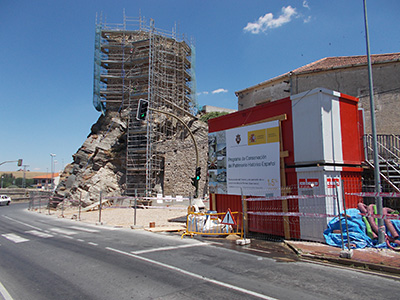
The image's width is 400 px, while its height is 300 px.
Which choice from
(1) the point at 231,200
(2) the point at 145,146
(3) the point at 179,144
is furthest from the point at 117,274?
(2) the point at 145,146

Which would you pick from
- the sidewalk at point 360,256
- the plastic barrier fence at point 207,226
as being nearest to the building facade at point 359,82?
the sidewalk at point 360,256

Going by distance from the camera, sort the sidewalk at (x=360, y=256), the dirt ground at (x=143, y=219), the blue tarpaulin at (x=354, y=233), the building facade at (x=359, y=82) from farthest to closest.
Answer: the building facade at (x=359, y=82)
the dirt ground at (x=143, y=219)
the blue tarpaulin at (x=354, y=233)
the sidewalk at (x=360, y=256)

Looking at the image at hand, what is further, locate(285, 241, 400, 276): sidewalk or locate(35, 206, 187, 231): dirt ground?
locate(35, 206, 187, 231): dirt ground

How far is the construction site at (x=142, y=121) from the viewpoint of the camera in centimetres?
2841

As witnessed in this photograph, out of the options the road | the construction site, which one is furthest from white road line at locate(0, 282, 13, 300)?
the construction site

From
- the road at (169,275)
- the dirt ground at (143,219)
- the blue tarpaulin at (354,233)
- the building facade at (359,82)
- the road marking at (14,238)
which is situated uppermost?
the building facade at (359,82)

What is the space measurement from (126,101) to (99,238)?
27.1 metres

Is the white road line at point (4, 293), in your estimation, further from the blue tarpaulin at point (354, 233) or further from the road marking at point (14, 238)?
the blue tarpaulin at point (354, 233)

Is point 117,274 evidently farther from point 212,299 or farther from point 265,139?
point 265,139

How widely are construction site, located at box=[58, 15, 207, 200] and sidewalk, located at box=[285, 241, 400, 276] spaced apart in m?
17.7

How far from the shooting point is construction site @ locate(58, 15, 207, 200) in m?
28.4

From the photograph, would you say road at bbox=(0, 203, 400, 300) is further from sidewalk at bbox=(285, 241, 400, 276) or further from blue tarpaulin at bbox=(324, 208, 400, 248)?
blue tarpaulin at bbox=(324, 208, 400, 248)

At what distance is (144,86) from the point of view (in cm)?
3388

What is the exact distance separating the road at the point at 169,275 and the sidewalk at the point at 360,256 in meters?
0.49
